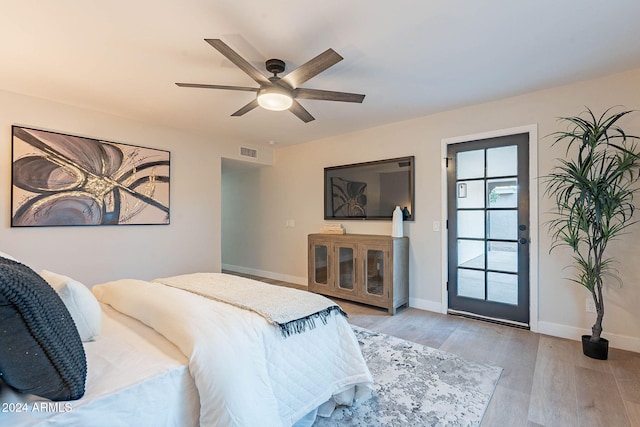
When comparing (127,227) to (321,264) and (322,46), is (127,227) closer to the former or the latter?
(321,264)

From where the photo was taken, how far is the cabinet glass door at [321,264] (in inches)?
163

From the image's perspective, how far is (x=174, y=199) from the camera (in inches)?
158

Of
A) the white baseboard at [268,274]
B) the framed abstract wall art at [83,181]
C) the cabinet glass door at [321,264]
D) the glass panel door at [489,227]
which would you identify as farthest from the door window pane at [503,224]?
the framed abstract wall art at [83,181]

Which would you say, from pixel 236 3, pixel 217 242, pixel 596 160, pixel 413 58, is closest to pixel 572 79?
pixel 596 160

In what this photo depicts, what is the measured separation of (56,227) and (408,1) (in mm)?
3822

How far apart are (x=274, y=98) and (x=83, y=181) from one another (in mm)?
2487

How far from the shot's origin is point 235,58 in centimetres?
184

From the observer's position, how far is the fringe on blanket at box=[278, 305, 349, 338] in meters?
1.51

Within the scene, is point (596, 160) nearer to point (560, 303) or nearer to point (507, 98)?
point (507, 98)

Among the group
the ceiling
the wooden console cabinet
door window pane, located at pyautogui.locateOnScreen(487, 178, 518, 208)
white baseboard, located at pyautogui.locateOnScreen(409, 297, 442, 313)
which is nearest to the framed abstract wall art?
the ceiling

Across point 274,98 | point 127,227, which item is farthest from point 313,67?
point 127,227

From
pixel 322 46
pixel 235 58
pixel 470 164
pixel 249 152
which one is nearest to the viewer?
pixel 235 58

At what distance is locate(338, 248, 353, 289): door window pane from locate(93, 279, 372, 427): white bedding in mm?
2045

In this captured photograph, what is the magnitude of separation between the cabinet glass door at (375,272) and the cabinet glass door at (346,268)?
0.21 meters
